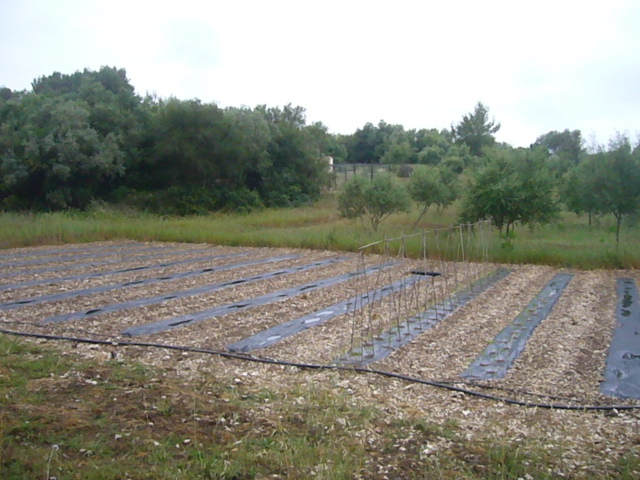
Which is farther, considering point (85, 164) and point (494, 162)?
point (85, 164)

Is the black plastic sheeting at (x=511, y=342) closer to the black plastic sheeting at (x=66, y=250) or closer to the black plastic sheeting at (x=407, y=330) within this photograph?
the black plastic sheeting at (x=407, y=330)

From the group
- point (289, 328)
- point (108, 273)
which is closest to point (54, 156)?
point (108, 273)

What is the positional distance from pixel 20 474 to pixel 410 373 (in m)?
3.15

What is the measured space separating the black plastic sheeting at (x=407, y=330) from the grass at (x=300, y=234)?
3055mm

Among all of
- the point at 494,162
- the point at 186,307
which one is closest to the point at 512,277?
the point at 494,162

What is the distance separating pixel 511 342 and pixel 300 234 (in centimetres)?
1016

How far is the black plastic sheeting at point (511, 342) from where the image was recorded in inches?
205

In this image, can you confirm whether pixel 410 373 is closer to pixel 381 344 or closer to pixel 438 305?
pixel 381 344

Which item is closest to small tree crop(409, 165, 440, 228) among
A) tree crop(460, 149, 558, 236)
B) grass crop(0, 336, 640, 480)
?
tree crop(460, 149, 558, 236)

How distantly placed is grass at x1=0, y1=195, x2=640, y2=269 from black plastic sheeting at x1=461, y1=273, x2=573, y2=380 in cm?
349

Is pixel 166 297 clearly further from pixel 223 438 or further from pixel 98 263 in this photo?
pixel 223 438

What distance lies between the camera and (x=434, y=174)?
67.4 feet

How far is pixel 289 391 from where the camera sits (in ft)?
14.9

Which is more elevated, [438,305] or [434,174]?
[434,174]
